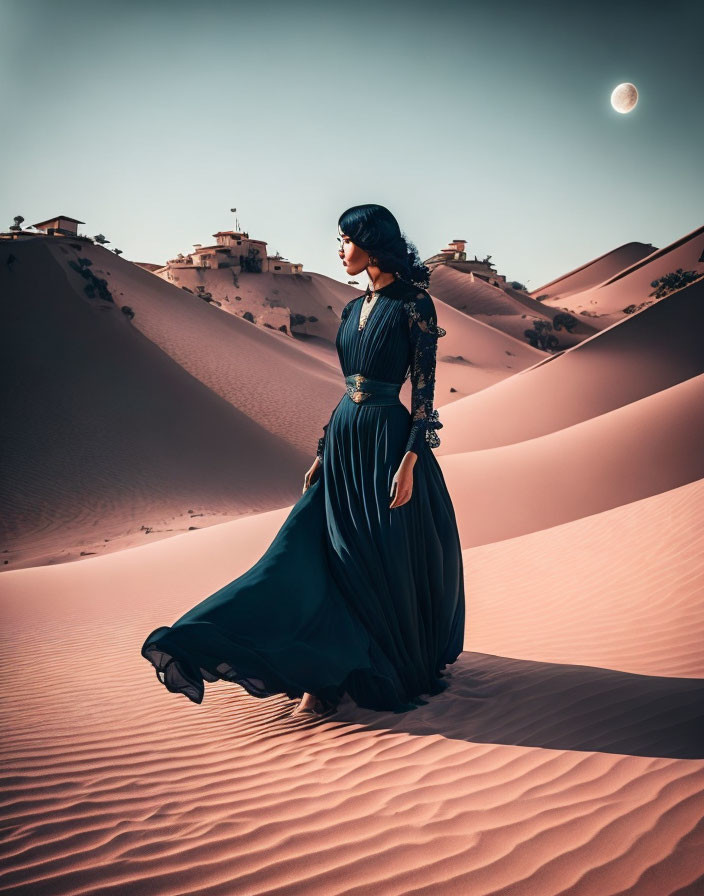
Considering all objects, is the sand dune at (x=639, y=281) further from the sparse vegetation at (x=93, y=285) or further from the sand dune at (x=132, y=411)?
the sparse vegetation at (x=93, y=285)

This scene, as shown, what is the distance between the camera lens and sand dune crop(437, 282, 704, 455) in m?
20.8

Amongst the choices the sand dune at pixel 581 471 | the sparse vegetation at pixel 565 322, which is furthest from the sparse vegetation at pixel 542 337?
the sand dune at pixel 581 471

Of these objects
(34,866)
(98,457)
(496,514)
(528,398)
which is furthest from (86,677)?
(528,398)

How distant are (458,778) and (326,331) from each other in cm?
5095

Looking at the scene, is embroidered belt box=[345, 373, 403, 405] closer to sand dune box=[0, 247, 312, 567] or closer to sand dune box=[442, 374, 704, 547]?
sand dune box=[442, 374, 704, 547]

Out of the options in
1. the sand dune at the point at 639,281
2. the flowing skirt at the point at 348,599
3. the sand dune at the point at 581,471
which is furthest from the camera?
the sand dune at the point at 639,281

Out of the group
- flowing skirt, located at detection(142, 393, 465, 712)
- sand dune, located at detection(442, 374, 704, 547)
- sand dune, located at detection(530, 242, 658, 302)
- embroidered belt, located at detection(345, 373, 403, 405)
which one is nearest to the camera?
flowing skirt, located at detection(142, 393, 465, 712)

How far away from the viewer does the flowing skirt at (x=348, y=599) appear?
126 inches

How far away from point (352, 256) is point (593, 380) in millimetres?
19691

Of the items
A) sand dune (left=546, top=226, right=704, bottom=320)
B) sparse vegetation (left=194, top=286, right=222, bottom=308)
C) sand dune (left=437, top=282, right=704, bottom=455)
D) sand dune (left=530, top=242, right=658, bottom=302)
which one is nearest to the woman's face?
sand dune (left=437, top=282, right=704, bottom=455)

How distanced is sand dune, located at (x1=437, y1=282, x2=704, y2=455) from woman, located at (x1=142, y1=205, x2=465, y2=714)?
52.6 feet

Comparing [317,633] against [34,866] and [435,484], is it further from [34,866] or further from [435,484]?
[34,866]

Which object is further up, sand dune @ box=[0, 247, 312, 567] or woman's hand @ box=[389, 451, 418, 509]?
sand dune @ box=[0, 247, 312, 567]

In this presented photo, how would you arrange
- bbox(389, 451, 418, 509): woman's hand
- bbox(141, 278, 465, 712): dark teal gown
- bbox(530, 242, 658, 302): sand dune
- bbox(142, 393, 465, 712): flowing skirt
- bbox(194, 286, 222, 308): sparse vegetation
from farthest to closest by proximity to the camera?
bbox(530, 242, 658, 302): sand dune
bbox(194, 286, 222, 308): sparse vegetation
bbox(389, 451, 418, 509): woman's hand
bbox(141, 278, 465, 712): dark teal gown
bbox(142, 393, 465, 712): flowing skirt
